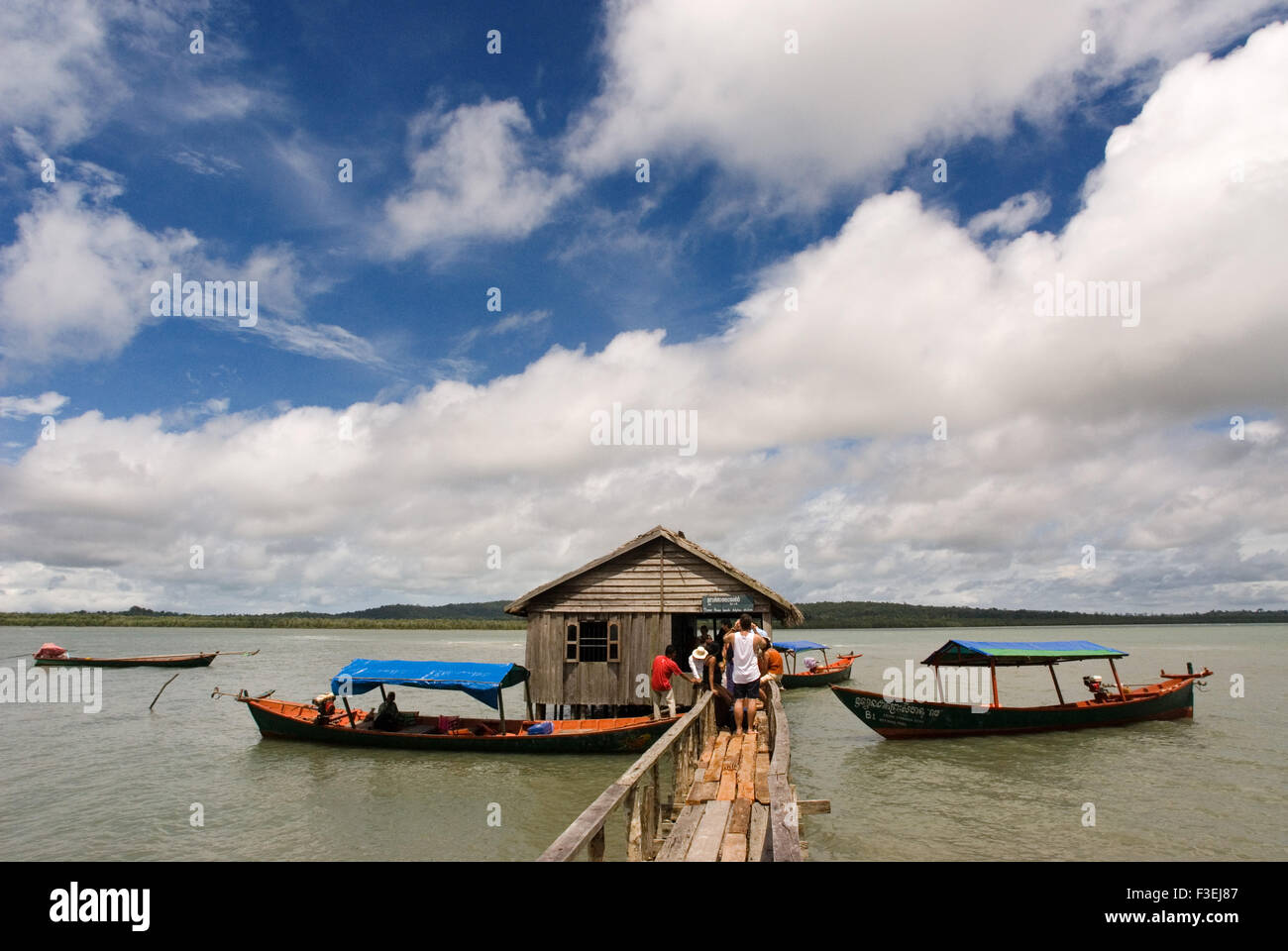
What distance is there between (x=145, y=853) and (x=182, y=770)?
8.30 metres

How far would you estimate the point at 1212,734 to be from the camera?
27.0m

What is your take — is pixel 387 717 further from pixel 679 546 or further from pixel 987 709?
pixel 987 709

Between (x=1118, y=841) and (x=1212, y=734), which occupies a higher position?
(x=1118, y=841)

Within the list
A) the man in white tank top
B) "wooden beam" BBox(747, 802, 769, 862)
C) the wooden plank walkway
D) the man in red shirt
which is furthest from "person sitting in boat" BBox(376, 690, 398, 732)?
"wooden beam" BBox(747, 802, 769, 862)

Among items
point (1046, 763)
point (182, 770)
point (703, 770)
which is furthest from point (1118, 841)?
point (182, 770)

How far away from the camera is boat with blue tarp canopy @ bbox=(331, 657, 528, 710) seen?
71.4 ft

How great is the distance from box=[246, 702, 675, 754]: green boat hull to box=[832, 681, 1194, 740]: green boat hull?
7205mm

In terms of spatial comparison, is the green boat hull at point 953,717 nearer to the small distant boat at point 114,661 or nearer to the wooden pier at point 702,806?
the wooden pier at point 702,806

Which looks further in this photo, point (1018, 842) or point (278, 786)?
point (278, 786)

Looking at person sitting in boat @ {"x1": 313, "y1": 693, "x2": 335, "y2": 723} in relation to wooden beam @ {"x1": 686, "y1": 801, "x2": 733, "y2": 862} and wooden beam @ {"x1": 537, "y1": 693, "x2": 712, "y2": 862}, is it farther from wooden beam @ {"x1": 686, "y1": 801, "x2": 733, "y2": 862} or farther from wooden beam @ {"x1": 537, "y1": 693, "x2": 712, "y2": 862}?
Answer: wooden beam @ {"x1": 686, "y1": 801, "x2": 733, "y2": 862}
